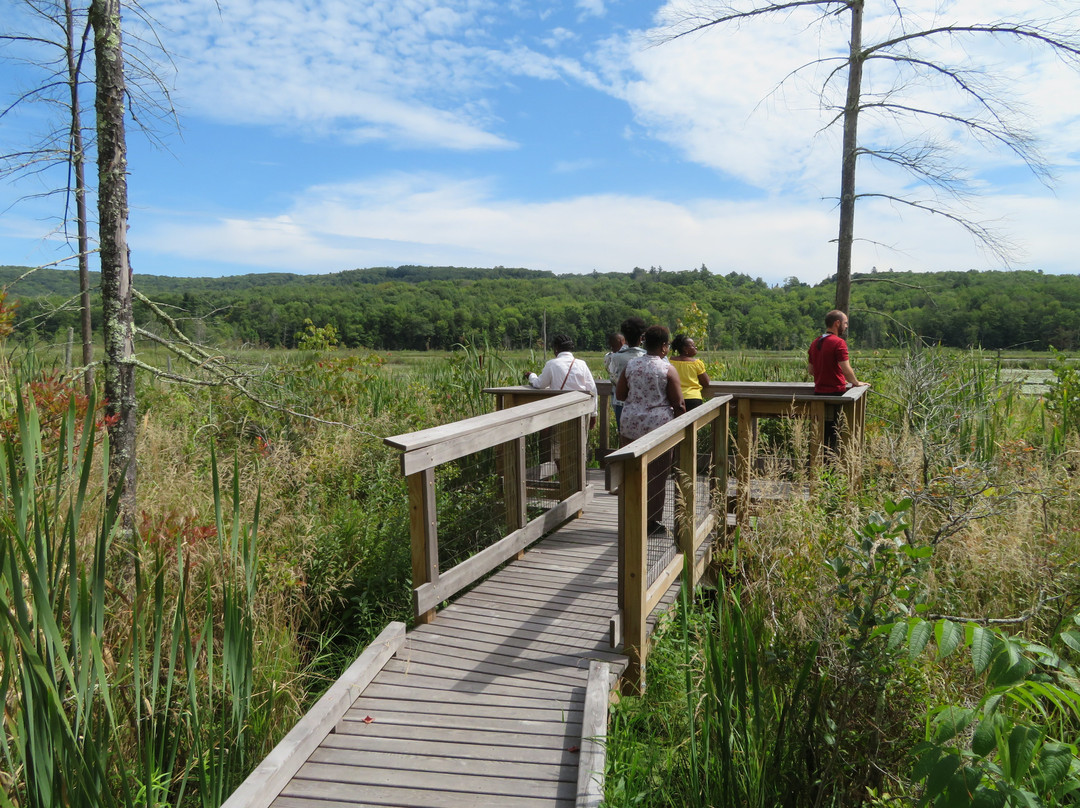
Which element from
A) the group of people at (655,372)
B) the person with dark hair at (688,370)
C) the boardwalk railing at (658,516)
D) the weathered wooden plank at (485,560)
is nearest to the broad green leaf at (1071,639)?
the boardwalk railing at (658,516)

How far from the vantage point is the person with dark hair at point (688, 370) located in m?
6.27

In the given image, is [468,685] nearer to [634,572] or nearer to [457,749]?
[457,749]

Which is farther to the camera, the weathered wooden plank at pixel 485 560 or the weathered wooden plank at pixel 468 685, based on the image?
the weathered wooden plank at pixel 485 560

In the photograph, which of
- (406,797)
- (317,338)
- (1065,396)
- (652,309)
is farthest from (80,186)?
(652,309)

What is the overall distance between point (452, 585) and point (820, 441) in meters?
3.40

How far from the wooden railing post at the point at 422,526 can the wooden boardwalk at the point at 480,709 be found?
0.33 metres

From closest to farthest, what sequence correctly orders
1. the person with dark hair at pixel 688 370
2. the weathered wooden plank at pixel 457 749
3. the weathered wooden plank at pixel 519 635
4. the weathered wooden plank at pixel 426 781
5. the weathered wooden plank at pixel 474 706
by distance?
the weathered wooden plank at pixel 426 781 < the weathered wooden plank at pixel 457 749 < the weathered wooden plank at pixel 474 706 < the weathered wooden plank at pixel 519 635 < the person with dark hair at pixel 688 370

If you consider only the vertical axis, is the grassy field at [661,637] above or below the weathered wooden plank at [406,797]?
above

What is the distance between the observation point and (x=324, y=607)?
4.73 metres

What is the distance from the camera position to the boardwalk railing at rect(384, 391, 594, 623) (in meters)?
4.05

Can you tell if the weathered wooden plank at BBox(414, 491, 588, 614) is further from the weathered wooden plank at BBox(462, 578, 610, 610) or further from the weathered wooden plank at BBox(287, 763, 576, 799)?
the weathered wooden plank at BBox(287, 763, 576, 799)

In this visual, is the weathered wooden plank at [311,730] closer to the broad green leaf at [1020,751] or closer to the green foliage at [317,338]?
the broad green leaf at [1020,751]

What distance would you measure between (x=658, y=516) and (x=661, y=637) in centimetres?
102

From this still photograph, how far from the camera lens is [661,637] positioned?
159 inches
